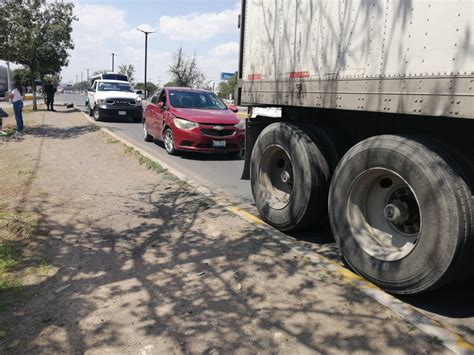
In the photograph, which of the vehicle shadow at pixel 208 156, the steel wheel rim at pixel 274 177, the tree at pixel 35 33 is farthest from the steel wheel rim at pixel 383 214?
the tree at pixel 35 33

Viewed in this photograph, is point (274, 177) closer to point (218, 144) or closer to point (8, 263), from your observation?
point (8, 263)

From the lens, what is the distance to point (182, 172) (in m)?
8.77

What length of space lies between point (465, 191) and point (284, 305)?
153 cm

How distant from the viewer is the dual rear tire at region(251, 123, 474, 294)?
3.01 metres

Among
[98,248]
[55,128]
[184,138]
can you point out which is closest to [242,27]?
[98,248]

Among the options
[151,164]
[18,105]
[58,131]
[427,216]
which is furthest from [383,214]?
[18,105]

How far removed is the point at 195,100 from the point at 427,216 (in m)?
8.89

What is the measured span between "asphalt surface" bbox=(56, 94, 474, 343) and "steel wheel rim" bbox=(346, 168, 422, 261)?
44cm

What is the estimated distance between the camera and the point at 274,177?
5.52m

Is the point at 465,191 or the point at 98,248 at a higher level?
the point at 465,191

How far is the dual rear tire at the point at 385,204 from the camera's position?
301cm

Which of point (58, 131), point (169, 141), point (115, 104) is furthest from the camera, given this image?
point (115, 104)

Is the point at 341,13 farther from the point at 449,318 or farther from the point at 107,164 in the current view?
the point at 107,164

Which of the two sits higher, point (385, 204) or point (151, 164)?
point (385, 204)
